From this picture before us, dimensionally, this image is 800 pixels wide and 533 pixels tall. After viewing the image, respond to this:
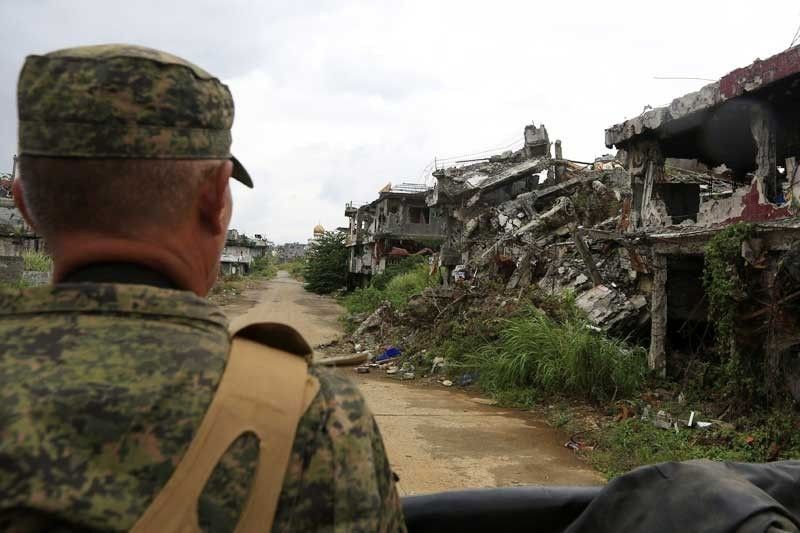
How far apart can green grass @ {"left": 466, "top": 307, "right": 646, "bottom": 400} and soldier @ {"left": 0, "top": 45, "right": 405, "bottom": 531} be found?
320 inches

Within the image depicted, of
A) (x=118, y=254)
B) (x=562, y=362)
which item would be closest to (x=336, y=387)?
(x=118, y=254)

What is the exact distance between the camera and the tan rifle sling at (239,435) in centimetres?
91

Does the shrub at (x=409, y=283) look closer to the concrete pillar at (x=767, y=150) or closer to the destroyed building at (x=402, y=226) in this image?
the destroyed building at (x=402, y=226)

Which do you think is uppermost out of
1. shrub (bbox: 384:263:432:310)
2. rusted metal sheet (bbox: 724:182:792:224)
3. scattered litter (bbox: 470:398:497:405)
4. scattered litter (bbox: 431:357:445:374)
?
rusted metal sheet (bbox: 724:182:792:224)

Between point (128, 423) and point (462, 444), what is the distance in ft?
21.0

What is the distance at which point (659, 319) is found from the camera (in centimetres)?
920

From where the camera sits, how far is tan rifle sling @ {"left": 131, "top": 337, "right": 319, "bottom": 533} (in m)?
0.91

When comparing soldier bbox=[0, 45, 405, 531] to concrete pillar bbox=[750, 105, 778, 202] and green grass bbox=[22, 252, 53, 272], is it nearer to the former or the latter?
concrete pillar bbox=[750, 105, 778, 202]

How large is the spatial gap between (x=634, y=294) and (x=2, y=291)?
10771 millimetres

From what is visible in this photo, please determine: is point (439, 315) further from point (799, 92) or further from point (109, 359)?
point (109, 359)

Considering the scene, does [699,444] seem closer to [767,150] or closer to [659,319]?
[659,319]

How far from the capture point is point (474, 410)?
8672 millimetres

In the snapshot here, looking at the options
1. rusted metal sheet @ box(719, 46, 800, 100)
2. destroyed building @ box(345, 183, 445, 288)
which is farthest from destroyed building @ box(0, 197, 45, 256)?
rusted metal sheet @ box(719, 46, 800, 100)

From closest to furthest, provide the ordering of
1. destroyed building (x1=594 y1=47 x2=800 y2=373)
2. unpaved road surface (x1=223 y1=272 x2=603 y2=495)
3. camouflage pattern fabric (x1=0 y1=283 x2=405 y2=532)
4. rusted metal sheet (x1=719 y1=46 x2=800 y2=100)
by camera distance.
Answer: camouflage pattern fabric (x1=0 y1=283 x2=405 y2=532) → unpaved road surface (x1=223 y1=272 x2=603 y2=495) → rusted metal sheet (x1=719 y1=46 x2=800 y2=100) → destroyed building (x1=594 y1=47 x2=800 y2=373)
